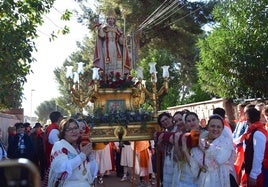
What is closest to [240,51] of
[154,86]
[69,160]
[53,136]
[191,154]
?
[154,86]

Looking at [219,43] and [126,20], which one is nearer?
[219,43]

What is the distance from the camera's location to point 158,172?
6.86m

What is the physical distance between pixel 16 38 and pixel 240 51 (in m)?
7.54

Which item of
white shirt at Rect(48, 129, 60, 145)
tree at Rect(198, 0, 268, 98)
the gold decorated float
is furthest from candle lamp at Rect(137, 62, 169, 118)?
tree at Rect(198, 0, 268, 98)

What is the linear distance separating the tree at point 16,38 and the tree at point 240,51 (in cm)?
665

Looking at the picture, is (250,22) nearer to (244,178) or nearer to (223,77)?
(223,77)

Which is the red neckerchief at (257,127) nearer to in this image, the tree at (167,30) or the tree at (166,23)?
the tree at (167,30)

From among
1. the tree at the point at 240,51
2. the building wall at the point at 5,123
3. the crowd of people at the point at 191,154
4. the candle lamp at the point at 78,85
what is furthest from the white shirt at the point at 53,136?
the building wall at the point at 5,123

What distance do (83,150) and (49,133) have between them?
10.5 feet

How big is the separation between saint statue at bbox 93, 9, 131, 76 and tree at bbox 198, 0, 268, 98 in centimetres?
440

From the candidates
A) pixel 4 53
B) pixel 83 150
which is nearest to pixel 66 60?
pixel 4 53

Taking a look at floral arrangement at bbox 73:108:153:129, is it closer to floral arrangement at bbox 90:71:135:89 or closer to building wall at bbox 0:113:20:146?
floral arrangement at bbox 90:71:135:89

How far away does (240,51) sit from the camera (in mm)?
12633

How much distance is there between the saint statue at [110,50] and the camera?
9.54 m
